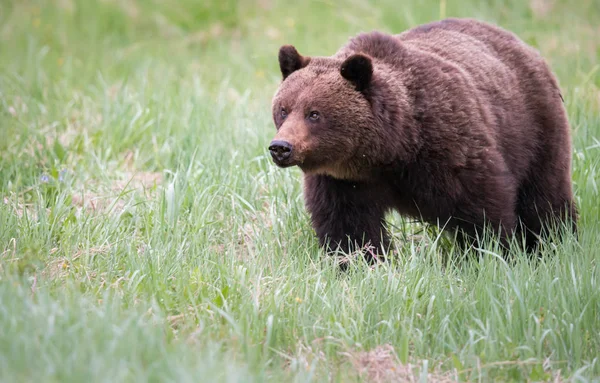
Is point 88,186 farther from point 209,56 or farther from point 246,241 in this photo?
point 209,56

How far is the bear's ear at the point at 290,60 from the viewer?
507 centimetres

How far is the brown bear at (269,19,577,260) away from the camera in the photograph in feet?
16.1

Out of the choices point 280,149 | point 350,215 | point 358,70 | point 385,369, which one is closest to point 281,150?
Result: point 280,149

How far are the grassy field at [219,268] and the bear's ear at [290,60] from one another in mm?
1136

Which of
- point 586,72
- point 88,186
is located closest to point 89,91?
point 88,186

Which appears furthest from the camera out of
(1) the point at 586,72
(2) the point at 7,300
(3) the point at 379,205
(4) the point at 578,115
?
(1) the point at 586,72

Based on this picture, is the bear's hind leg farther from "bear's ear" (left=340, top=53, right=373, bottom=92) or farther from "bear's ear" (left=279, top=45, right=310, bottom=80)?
"bear's ear" (left=279, top=45, right=310, bottom=80)

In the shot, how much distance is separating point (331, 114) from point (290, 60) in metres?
0.54

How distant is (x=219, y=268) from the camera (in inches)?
181

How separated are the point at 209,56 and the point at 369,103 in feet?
21.5

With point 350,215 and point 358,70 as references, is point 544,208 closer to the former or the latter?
point 350,215

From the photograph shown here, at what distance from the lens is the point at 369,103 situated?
4.93m

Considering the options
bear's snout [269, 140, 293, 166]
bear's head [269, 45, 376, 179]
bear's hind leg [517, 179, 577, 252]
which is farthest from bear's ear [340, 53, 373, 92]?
bear's hind leg [517, 179, 577, 252]

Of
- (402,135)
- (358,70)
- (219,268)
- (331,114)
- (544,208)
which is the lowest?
(544,208)
